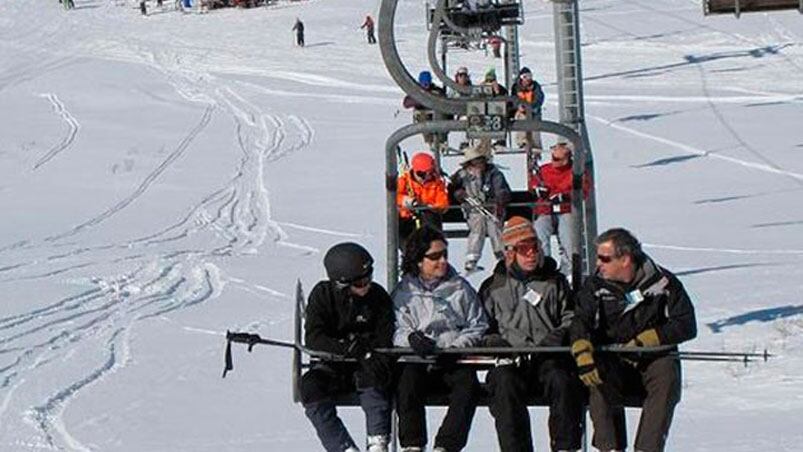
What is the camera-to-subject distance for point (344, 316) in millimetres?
7500

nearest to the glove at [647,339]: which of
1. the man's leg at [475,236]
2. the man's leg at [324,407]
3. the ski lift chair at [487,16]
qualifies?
the man's leg at [324,407]

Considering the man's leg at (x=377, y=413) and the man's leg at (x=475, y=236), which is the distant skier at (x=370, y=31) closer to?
the man's leg at (x=475, y=236)

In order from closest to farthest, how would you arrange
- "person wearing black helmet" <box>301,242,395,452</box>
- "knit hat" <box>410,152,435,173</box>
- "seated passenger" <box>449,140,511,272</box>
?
"person wearing black helmet" <box>301,242,395,452</box>, "seated passenger" <box>449,140,511,272</box>, "knit hat" <box>410,152,435,173</box>

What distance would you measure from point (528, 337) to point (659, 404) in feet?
2.45

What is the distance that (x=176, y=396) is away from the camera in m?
10.1

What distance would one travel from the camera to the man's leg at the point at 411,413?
7.16 metres

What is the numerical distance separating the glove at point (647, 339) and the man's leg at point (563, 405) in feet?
1.02

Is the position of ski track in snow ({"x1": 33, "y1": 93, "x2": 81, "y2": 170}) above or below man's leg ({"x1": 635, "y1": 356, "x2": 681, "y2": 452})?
below

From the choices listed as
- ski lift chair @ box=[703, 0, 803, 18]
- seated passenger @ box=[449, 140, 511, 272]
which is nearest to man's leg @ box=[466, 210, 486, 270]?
seated passenger @ box=[449, 140, 511, 272]

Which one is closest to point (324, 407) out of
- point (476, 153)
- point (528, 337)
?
point (528, 337)

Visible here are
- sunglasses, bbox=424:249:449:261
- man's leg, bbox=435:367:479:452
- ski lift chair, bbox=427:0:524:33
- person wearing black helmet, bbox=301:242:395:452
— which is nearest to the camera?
man's leg, bbox=435:367:479:452

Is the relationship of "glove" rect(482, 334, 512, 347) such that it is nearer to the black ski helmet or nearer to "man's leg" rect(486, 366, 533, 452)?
"man's leg" rect(486, 366, 533, 452)

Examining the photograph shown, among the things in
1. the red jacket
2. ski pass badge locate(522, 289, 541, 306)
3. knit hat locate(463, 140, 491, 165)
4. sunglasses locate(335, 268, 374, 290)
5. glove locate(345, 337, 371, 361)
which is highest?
sunglasses locate(335, 268, 374, 290)

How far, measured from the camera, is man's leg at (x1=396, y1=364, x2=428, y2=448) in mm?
7164
